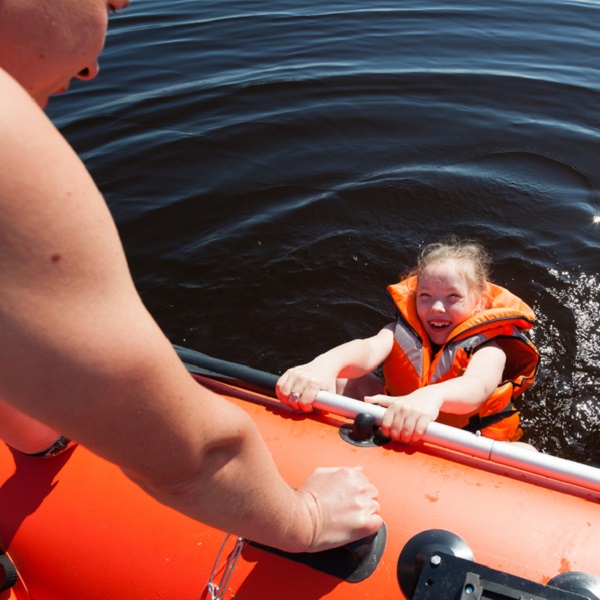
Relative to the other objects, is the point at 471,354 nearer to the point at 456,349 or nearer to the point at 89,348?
the point at 456,349

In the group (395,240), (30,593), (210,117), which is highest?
(210,117)

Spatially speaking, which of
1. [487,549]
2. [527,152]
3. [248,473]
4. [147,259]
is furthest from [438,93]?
[248,473]

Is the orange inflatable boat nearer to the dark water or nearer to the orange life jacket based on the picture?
the orange life jacket

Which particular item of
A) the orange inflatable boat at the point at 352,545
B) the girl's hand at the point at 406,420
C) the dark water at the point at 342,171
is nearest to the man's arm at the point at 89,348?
the orange inflatable boat at the point at 352,545

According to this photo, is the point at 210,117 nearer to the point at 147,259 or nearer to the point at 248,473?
the point at 147,259

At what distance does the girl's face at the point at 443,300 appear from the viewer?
2580mm

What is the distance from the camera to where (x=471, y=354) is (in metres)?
2.53

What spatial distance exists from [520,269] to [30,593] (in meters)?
2.98

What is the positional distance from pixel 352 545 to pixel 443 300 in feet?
4.47

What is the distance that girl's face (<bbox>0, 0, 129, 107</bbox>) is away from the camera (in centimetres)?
75

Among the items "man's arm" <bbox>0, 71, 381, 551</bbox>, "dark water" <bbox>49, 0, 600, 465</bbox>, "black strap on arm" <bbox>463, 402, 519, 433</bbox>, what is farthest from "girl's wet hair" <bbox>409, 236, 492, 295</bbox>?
"man's arm" <bbox>0, 71, 381, 551</bbox>

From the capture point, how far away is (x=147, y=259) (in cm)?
377

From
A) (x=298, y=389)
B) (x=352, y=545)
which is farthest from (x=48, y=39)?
(x=298, y=389)

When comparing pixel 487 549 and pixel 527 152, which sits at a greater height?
pixel 527 152
